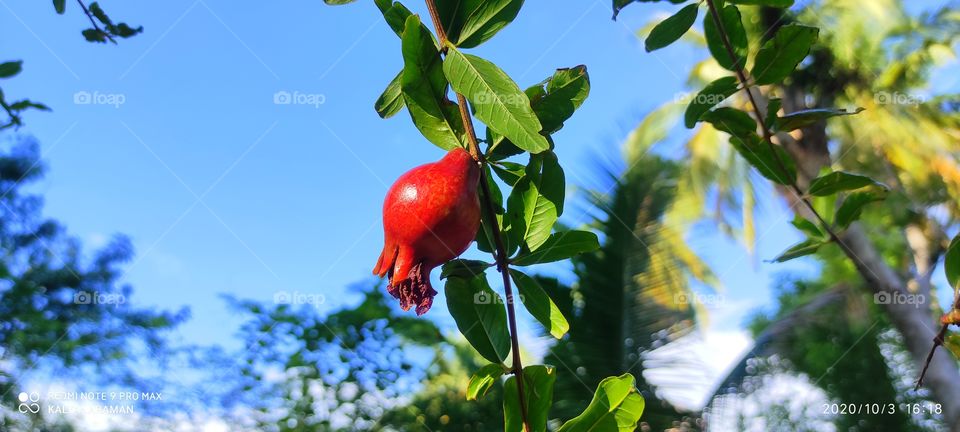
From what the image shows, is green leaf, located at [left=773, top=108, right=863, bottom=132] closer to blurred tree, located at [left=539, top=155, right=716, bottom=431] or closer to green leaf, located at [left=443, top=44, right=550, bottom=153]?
green leaf, located at [left=443, top=44, right=550, bottom=153]

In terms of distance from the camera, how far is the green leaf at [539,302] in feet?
1.95

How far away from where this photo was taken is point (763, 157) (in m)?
0.85

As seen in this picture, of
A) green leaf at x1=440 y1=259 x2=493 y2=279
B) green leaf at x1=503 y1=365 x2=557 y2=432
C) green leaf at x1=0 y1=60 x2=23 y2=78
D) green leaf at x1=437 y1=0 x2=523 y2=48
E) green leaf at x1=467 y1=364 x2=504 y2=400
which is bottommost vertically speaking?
green leaf at x1=503 y1=365 x2=557 y2=432

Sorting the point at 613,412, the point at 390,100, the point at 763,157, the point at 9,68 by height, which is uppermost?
the point at 9,68

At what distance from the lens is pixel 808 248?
874 millimetres

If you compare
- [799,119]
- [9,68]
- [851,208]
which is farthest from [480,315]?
[9,68]

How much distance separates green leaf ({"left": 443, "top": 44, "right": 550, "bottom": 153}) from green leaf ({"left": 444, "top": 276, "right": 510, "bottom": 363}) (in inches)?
5.7

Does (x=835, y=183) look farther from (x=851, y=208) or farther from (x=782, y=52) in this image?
(x=782, y=52)

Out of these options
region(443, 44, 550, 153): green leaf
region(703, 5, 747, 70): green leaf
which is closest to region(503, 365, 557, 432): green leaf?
region(443, 44, 550, 153): green leaf

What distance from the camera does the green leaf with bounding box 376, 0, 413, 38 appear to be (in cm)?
57

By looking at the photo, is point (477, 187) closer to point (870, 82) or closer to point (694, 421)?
point (694, 421)

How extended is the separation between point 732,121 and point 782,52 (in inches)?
4.0

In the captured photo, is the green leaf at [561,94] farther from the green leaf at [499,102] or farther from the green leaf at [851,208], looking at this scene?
the green leaf at [851,208]

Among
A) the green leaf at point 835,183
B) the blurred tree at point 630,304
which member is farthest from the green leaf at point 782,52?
the blurred tree at point 630,304
